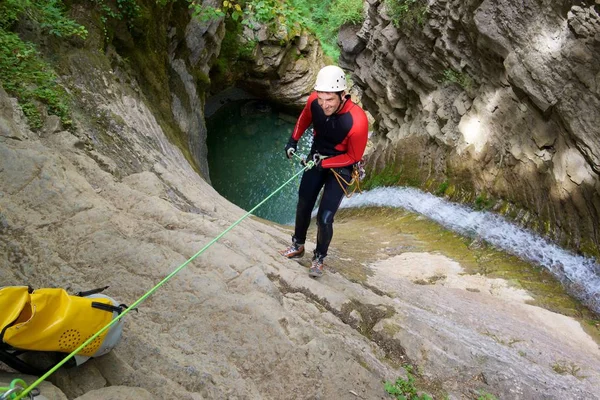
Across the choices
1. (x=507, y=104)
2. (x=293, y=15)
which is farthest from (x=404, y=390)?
(x=507, y=104)

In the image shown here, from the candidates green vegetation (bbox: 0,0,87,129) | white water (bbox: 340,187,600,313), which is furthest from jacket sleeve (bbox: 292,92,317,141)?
white water (bbox: 340,187,600,313)

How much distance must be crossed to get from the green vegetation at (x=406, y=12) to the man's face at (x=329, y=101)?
7421 millimetres

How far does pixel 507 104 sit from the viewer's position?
838 cm

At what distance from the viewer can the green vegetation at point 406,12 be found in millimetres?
10102

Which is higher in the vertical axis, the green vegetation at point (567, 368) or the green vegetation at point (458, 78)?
the green vegetation at point (458, 78)

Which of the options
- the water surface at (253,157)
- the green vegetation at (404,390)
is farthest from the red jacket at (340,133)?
the water surface at (253,157)

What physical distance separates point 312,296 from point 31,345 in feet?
8.51

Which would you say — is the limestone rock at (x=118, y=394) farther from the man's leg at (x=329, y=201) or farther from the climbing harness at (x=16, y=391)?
the man's leg at (x=329, y=201)

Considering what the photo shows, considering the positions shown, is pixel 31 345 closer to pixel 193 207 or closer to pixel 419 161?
pixel 193 207

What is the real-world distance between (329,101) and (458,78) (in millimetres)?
7300

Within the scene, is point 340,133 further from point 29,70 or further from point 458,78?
point 458,78

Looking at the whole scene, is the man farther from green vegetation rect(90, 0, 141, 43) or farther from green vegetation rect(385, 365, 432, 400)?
green vegetation rect(90, 0, 141, 43)

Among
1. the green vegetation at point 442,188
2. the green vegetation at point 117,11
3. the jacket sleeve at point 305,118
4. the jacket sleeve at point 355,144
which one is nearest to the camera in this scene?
the jacket sleeve at point 355,144

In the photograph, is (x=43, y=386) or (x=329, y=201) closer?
(x=43, y=386)
